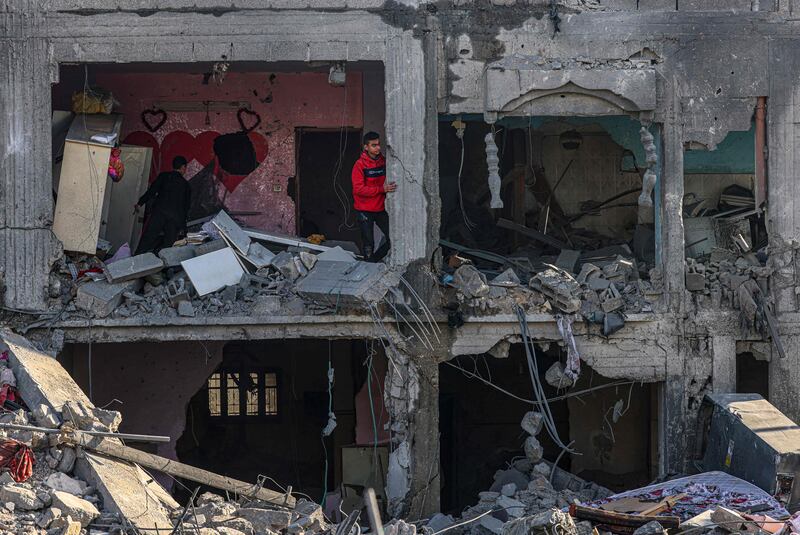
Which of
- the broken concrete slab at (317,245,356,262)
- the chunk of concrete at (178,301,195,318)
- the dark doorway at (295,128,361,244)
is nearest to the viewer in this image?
the chunk of concrete at (178,301,195,318)

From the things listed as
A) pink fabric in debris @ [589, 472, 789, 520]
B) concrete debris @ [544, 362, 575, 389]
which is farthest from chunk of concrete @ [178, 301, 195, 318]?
pink fabric in debris @ [589, 472, 789, 520]

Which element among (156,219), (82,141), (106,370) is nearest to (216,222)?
(156,219)

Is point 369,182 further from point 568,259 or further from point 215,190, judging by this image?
point 215,190

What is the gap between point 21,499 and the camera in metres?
11.8

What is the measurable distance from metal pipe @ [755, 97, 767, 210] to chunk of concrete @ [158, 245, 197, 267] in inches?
266

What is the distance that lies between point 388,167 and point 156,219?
3.10 meters

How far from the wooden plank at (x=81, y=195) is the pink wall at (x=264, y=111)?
2.34 m

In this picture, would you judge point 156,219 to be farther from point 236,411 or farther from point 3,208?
point 236,411

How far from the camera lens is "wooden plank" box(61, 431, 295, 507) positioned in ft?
42.1

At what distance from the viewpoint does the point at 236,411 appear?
21.4 meters

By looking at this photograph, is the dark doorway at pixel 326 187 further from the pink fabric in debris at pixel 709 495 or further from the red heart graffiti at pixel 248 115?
the pink fabric in debris at pixel 709 495

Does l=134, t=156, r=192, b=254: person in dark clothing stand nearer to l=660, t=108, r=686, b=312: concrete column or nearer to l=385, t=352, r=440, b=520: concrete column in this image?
l=385, t=352, r=440, b=520: concrete column

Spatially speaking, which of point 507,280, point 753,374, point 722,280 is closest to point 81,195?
point 507,280

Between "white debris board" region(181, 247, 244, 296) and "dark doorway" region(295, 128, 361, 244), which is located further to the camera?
"dark doorway" region(295, 128, 361, 244)
